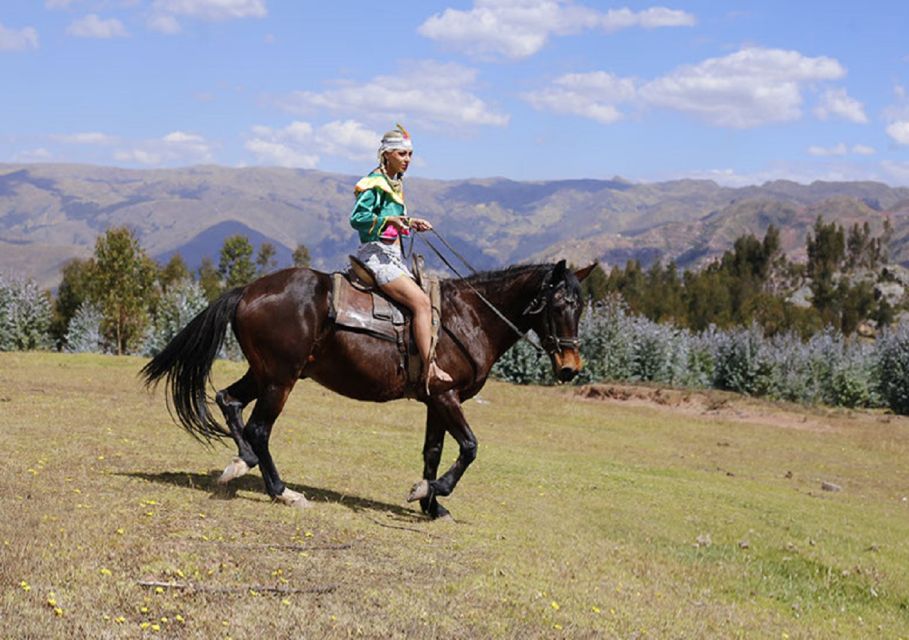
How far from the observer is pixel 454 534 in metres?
9.79

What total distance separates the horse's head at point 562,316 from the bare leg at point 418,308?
143 cm

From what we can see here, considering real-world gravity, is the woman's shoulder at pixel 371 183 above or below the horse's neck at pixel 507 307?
above

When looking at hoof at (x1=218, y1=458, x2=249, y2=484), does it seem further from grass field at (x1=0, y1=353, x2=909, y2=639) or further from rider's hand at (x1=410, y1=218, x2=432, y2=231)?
rider's hand at (x1=410, y1=218, x2=432, y2=231)

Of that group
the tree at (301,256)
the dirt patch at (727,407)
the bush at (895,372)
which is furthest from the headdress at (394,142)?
the tree at (301,256)

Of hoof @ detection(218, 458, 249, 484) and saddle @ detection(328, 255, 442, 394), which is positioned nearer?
hoof @ detection(218, 458, 249, 484)

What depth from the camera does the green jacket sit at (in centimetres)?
1000

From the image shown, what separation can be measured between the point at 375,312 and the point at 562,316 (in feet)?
7.15

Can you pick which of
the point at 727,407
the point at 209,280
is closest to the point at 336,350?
the point at 727,407

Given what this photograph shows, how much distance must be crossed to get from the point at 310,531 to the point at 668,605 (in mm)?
3609

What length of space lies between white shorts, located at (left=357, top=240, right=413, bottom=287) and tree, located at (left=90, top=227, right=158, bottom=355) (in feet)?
128

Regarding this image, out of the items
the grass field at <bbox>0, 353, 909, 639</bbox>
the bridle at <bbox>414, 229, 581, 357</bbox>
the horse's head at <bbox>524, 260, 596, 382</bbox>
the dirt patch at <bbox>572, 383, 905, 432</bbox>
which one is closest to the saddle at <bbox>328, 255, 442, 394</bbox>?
the bridle at <bbox>414, 229, 581, 357</bbox>

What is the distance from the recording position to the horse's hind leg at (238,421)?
388 inches

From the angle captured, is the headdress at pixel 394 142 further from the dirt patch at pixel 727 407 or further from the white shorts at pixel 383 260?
the dirt patch at pixel 727 407

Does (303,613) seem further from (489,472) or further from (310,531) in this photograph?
(489,472)
